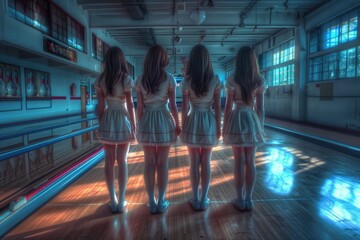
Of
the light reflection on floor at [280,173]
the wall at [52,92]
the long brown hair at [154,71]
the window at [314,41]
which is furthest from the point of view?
the window at [314,41]

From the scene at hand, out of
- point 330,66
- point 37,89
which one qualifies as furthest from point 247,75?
point 37,89

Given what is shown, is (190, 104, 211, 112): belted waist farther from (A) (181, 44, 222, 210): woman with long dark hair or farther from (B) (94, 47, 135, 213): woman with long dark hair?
(B) (94, 47, 135, 213): woman with long dark hair

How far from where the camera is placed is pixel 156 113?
2.22 metres

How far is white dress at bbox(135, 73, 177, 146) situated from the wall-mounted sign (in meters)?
7.99

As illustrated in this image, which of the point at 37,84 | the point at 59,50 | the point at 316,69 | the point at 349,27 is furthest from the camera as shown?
the point at 37,84

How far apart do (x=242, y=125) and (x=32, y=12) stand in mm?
8667

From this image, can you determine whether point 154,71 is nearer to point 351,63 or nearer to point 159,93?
point 159,93

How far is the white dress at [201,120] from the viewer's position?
2.20 meters

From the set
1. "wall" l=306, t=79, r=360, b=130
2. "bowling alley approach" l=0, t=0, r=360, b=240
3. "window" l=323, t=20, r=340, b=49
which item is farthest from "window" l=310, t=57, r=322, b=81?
"bowling alley approach" l=0, t=0, r=360, b=240

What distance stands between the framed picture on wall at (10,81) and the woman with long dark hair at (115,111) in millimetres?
7429

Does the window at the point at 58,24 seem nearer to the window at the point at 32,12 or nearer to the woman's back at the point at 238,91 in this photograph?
the window at the point at 32,12

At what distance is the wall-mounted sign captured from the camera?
8844 millimetres

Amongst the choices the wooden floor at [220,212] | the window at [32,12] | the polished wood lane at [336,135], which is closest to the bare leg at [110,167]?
the wooden floor at [220,212]

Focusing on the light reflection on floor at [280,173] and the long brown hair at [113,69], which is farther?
the light reflection on floor at [280,173]
